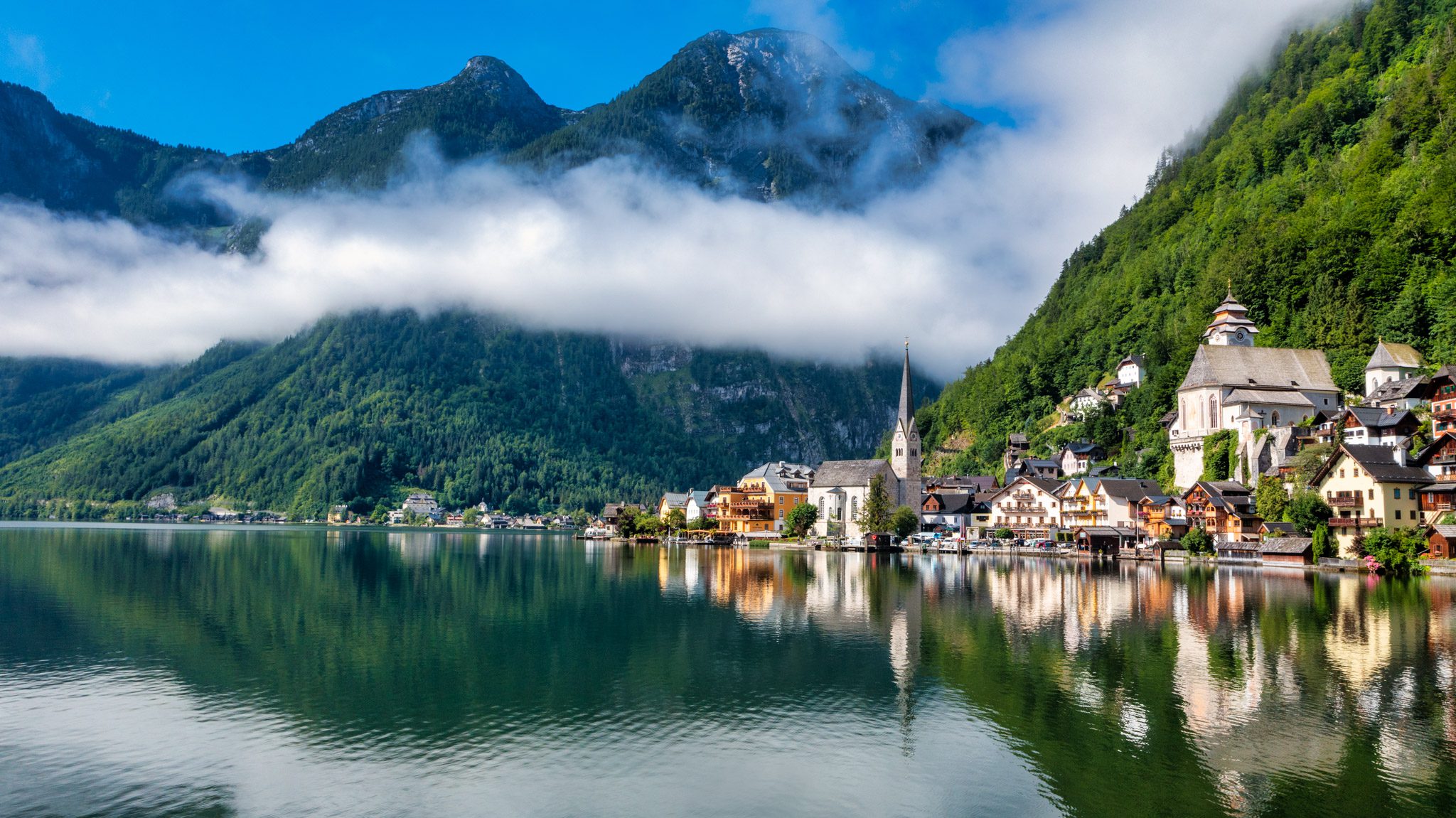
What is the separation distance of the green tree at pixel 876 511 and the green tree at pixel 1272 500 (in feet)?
152

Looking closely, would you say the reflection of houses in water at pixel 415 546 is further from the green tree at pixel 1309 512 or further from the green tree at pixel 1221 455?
the green tree at pixel 1221 455

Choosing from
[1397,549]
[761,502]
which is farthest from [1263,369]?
[761,502]

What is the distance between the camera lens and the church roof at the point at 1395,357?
83062 millimetres

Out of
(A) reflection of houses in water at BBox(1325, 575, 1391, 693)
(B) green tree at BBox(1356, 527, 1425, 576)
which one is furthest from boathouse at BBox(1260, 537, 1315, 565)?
(A) reflection of houses in water at BBox(1325, 575, 1391, 693)

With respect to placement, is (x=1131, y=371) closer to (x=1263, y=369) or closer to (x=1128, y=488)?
(x=1128, y=488)

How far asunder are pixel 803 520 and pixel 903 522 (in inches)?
613

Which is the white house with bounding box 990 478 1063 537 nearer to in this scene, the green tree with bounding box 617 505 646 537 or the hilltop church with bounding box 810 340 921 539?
the hilltop church with bounding box 810 340 921 539

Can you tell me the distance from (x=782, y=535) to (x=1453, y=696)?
109965 millimetres

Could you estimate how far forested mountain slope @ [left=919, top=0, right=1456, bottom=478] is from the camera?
306 feet

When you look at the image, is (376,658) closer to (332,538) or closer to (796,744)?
(796,744)

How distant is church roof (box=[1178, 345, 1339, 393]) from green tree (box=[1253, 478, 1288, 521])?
15200 mm

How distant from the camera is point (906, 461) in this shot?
130 metres

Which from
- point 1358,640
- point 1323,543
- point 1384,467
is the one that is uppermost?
point 1384,467

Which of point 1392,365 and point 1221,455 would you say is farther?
point 1221,455
